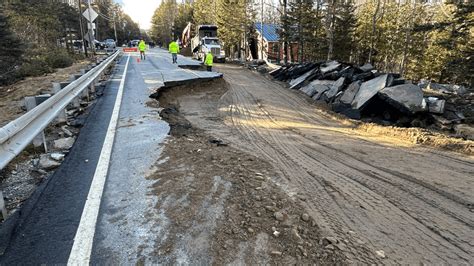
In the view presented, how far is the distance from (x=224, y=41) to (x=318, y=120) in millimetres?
38965

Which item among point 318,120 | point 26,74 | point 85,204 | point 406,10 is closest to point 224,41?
point 406,10

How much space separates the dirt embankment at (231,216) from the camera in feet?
9.45

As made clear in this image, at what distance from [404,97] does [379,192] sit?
27.0 feet

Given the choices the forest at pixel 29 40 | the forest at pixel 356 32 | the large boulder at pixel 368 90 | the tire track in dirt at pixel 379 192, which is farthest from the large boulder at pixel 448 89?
the forest at pixel 29 40

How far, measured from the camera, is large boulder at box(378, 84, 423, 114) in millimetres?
11312

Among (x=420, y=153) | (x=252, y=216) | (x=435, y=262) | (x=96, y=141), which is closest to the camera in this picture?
(x=435, y=262)

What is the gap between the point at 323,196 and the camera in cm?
441

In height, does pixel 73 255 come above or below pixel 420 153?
above

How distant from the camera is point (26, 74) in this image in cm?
2008

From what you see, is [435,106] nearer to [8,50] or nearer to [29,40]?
[8,50]

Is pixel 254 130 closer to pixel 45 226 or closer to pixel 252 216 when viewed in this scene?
pixel 252 216

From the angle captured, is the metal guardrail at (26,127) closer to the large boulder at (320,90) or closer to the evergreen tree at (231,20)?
the large boulder at (320,90)

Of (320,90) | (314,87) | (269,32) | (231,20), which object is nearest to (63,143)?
(320,90)

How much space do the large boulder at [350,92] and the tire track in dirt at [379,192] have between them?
4.91 metres
